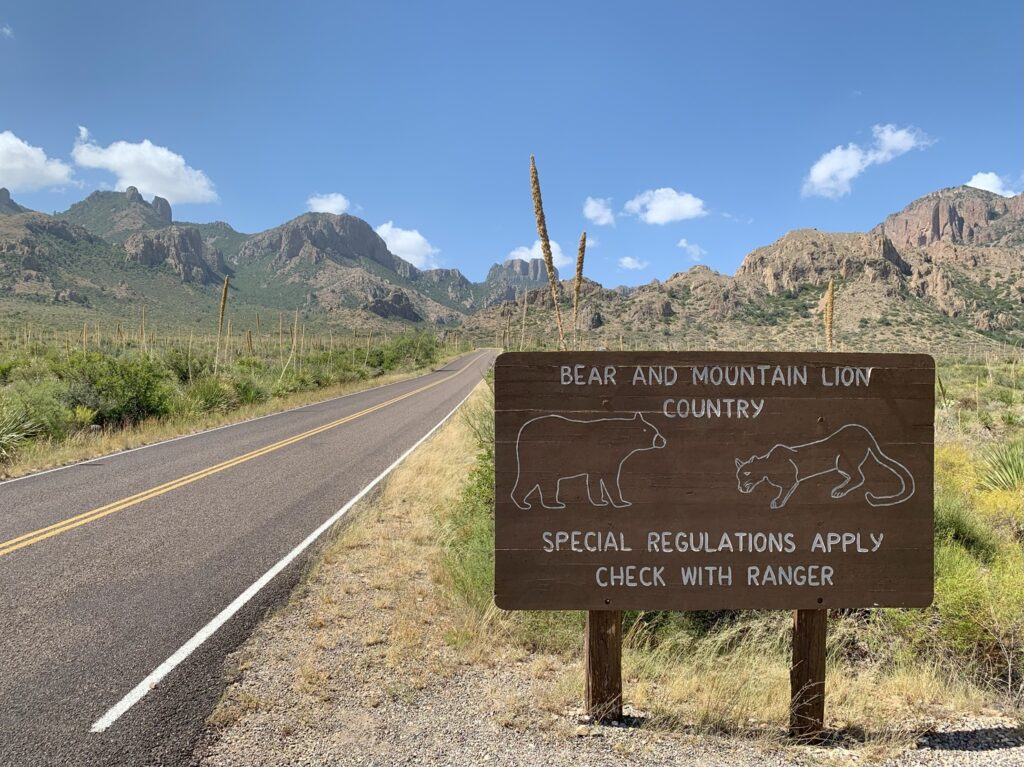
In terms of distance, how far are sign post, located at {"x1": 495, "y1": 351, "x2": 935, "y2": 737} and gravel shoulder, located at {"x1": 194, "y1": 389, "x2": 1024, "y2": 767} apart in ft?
2.29

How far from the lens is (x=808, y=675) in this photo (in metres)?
3.28

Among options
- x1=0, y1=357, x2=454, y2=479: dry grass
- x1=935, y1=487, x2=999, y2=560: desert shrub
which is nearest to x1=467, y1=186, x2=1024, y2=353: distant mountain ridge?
x1=0, y1=357, x2=454, y2=479: dry grass

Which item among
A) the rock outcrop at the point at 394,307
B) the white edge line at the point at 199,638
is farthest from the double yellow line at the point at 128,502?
the rock outcrop at the point at 394,307

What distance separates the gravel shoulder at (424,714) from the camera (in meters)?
3.05

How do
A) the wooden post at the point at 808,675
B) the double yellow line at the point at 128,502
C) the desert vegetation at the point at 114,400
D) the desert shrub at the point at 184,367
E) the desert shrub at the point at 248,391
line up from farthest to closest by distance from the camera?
1. the desert shrub at the point at 184,367
2. the desert shrub at the point at 248,391
3. the desert vegetation at the point at 114,400
4. the double yellow line at the point at 128,502
5. the wooden post at the point at 808,675

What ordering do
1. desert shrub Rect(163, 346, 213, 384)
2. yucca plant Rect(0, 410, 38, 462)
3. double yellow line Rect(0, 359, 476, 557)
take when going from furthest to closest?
desert shrub Rect(163, 346, 213, 384) < yucca plant Rect(0, 410, 38, 462) < double yellow line Rect(0, 359, 476, 557)

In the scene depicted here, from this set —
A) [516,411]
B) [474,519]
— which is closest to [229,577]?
[474,519]

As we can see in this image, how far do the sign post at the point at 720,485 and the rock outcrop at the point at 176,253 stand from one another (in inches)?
5919

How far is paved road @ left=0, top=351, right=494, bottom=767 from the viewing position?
11.3 feet

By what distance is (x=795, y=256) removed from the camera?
99.8 m

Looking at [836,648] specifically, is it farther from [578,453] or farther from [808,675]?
[578,453]

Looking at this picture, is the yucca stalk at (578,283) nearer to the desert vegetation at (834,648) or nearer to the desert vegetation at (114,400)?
the desert vegetation at (834,648)

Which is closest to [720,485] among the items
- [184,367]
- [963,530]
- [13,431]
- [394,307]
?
[963,530]

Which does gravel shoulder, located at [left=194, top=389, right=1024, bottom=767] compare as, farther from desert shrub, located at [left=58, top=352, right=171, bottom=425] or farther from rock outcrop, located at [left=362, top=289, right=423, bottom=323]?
rock outcrop, located at [left=362, top=289, right=423, bottom=323]
